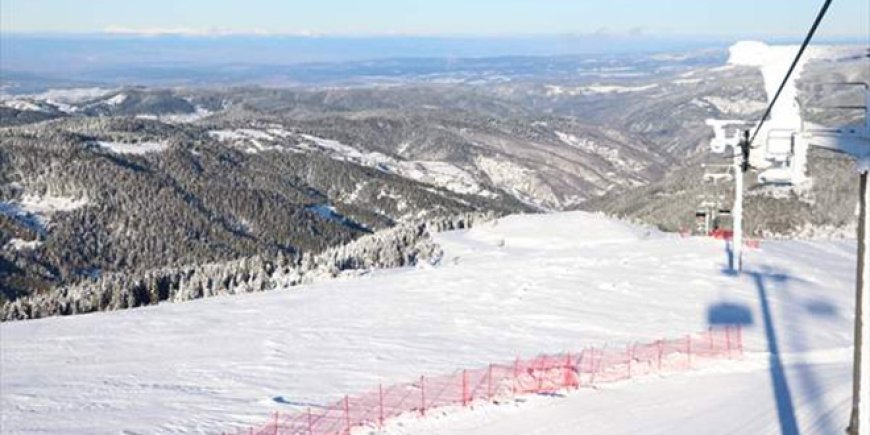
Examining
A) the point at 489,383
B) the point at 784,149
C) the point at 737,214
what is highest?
the point at 784,149

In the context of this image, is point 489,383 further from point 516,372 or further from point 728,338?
point 728,338

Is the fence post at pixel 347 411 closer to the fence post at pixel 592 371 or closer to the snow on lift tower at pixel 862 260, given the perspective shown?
the fence post at pixel 592 371

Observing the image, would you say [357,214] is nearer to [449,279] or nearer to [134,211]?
[134,211]

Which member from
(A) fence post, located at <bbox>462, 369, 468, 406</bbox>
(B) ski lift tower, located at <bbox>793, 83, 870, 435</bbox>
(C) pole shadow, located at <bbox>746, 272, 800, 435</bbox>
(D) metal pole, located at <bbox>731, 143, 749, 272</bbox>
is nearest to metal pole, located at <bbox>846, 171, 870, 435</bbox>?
(B) ski lift tower, located at <bbox>793, 83, 870, 435</bbox>

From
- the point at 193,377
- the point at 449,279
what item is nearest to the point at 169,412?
the point at 193,377

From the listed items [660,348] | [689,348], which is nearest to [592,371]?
[660,348]

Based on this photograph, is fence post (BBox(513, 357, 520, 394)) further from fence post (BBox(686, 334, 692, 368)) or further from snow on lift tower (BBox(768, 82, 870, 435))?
snow on lift tower (BBox(768, 82, 870, 435))
